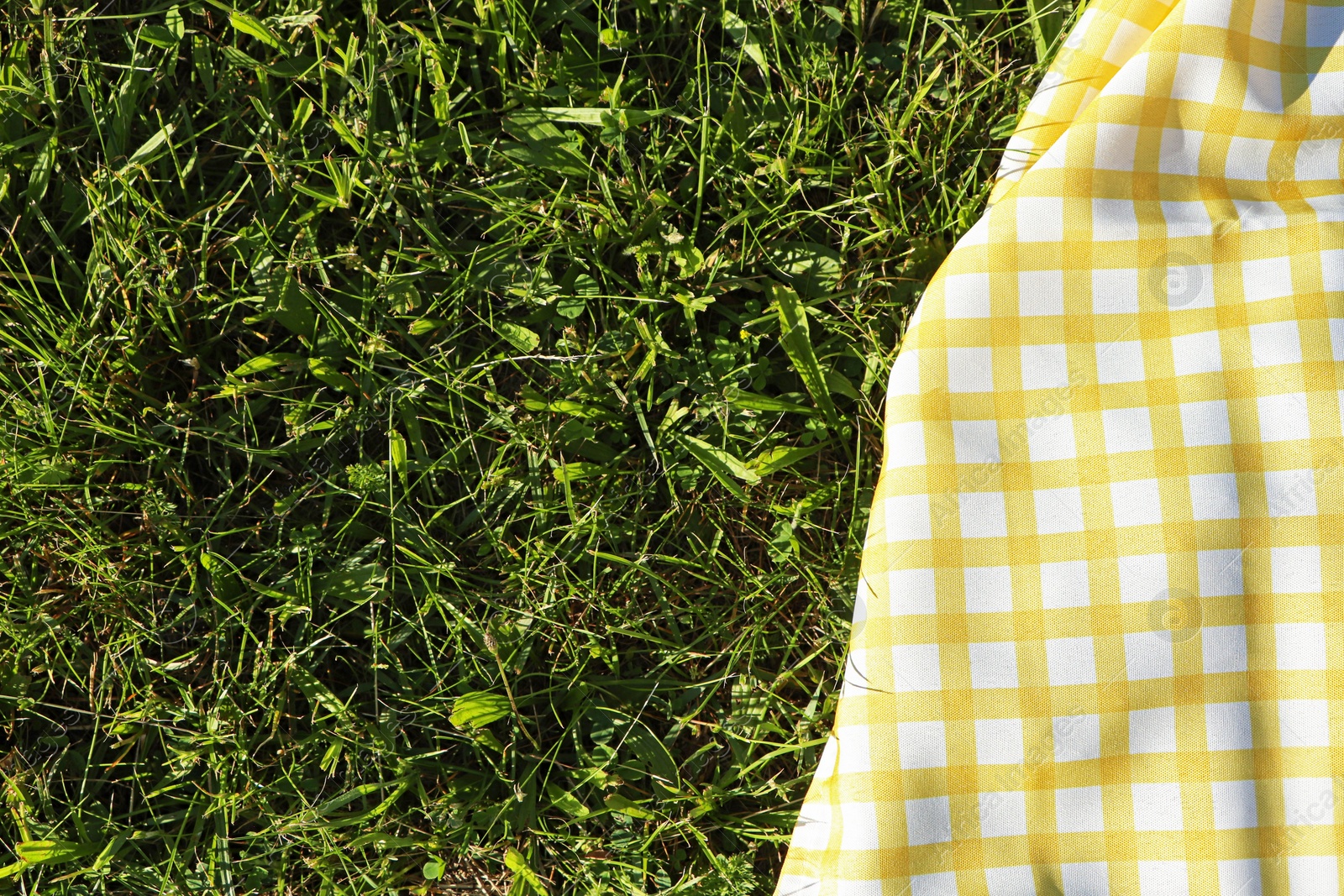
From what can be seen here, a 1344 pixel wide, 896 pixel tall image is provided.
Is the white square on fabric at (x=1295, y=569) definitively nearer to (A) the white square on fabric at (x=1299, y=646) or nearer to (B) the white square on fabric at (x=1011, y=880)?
(A) the white square on fabric at (x=1299, y=646)

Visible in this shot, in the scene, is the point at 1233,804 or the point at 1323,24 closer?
the point at 1233,804

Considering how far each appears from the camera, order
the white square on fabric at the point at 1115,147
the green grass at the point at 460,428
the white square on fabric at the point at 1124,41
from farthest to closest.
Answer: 1. the green grass at the point at 460,428
2. the white square on fabric at the point at 1124,41
3. the white square on fabric at the point at 1115,147

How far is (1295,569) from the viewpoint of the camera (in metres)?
1.32

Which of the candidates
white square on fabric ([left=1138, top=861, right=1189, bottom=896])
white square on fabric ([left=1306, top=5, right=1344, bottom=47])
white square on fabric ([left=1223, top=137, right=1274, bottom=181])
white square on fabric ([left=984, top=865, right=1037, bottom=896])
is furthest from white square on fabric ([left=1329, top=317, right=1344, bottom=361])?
white square on fabric ([left=984, top=865, right=1037, bottom=896])

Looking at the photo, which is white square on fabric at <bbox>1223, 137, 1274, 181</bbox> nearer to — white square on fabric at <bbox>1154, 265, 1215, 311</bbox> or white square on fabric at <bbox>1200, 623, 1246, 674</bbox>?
white square on fabric at <bbox>1154, 265, 1215, 311</bbox>

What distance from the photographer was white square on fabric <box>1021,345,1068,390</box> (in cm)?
139

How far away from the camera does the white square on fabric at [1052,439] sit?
1.38 m

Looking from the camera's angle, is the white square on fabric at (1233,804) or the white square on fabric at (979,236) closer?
the white square on fabric at (1233,804)

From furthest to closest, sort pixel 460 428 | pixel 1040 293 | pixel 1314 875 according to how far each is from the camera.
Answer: pixel 460 428, pixel 1040 293, pixel 1314 875

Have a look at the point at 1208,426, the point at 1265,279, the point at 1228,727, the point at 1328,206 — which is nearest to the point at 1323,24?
the point at 1328,206

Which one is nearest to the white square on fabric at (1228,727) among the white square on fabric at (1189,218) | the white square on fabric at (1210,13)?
the white square on fabric at (1189,218)

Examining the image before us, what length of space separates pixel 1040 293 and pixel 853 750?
0.77m

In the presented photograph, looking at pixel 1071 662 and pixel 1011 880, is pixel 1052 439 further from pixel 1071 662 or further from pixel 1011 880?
pixel 1011 880

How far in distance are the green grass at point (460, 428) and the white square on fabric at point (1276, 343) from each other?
1.82 ft
